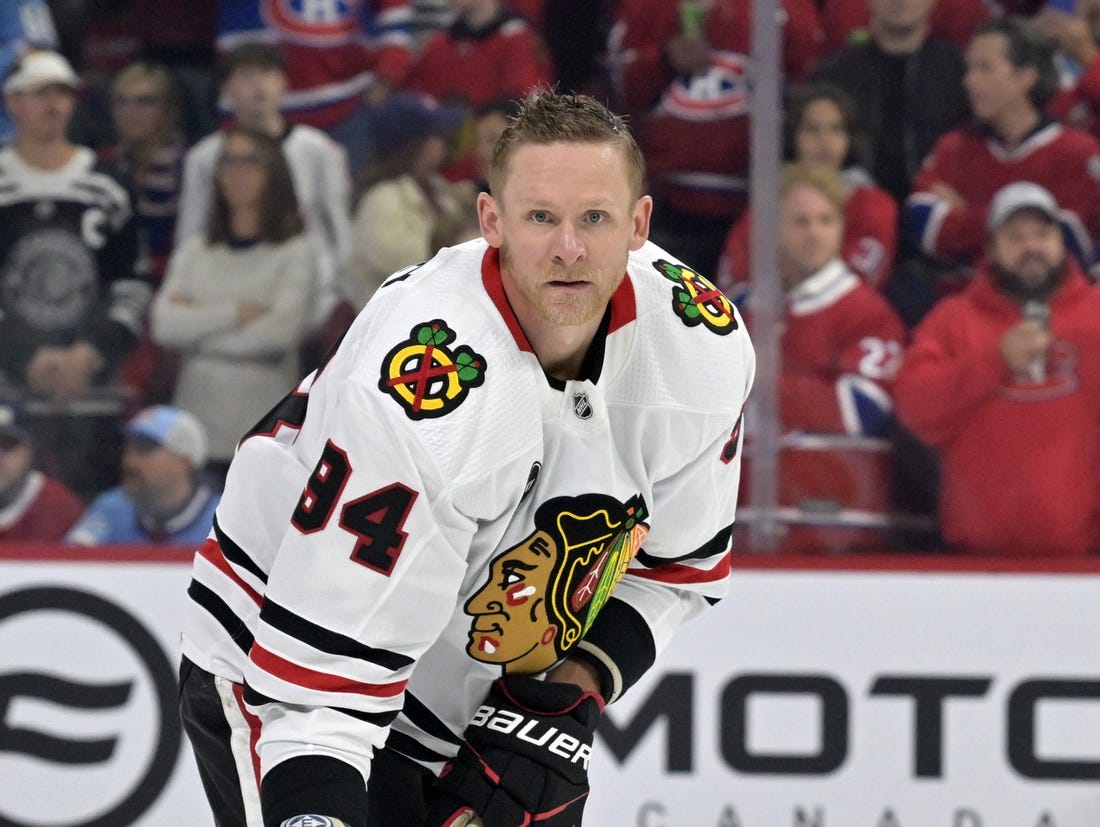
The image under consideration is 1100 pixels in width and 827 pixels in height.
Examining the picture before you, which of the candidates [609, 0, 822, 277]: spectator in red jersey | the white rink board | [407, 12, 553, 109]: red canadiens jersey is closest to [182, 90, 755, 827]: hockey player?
the white rink board

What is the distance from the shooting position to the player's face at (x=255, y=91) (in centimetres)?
368

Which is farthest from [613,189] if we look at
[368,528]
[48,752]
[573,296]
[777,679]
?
[48,752]

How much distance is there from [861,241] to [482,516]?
6.29ft

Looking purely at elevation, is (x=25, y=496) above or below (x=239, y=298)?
below

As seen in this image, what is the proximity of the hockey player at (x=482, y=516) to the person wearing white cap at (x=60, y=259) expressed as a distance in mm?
1658

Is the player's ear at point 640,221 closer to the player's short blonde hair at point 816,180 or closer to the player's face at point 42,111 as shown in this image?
the player's short blonde hair at point 816,180

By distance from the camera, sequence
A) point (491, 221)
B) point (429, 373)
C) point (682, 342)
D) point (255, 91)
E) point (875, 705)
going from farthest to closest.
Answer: point (255, 91) < point (875, 705) < point (682, 342) < point (491, 221) < point (429, 373)

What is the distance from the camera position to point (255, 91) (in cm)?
369

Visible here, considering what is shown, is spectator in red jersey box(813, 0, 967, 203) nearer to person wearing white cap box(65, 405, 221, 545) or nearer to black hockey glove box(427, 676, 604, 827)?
person wearing white cap box(65, 405, 221, 545)

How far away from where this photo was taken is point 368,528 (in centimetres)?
174

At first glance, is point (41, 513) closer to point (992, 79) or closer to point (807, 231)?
point (807, 231)

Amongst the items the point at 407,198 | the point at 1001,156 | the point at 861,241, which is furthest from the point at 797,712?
the point at 407,198

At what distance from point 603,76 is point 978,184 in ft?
2.68

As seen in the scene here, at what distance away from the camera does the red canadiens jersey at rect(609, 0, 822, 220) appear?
3.51 metres
